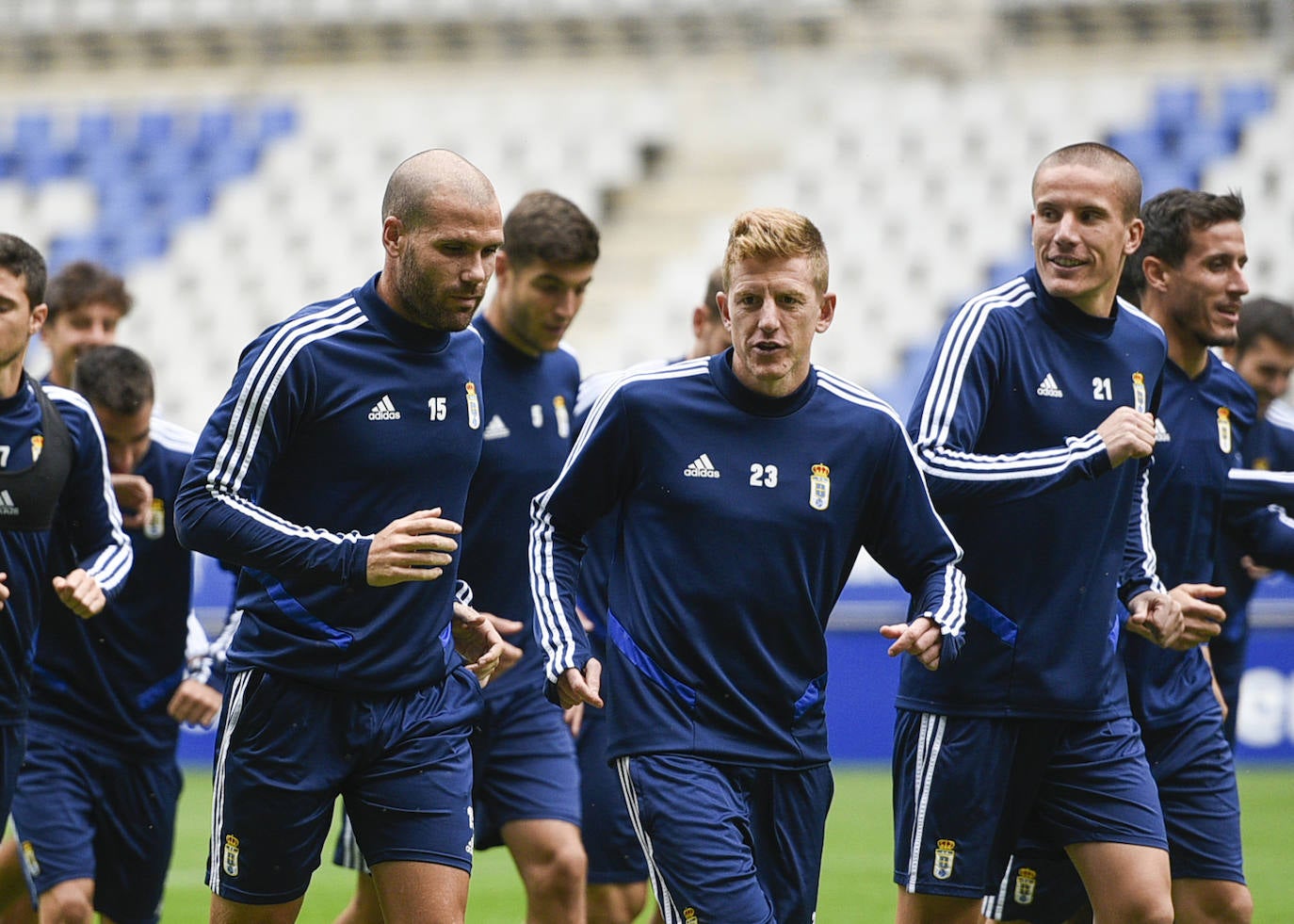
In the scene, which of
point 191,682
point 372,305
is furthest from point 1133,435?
point 191,682

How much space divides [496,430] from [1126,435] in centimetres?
225

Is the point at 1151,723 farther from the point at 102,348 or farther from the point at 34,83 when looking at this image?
the point at 34,83

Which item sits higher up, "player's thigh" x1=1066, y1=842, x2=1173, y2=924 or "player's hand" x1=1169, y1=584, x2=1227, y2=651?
"player's hand" x1=1169, y1=584, x2=1227, y2=651

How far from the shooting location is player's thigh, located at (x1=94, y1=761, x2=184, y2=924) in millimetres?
6508

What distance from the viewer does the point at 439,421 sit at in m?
5.00

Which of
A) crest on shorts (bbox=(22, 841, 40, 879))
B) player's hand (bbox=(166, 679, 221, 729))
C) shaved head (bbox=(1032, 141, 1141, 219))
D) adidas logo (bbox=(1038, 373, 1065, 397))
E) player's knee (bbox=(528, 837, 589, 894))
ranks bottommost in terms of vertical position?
crest on shorts (bbox=(22, 841, 40, 879))

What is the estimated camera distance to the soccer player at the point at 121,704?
6.45 m

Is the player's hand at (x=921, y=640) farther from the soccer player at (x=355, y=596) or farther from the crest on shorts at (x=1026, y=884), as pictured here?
the crest on shorts at (x=1026, y=884)

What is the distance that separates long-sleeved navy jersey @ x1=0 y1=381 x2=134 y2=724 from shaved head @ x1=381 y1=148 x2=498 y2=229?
140cm

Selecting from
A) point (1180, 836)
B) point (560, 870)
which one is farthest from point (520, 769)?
point (1180, 836)

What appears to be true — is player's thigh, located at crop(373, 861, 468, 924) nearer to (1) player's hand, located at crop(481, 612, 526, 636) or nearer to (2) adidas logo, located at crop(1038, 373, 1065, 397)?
(1) player's hand, located at crop(481, 612, 526, 636)

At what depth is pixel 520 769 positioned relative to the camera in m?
6.34

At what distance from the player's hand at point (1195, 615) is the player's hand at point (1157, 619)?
0.02 m

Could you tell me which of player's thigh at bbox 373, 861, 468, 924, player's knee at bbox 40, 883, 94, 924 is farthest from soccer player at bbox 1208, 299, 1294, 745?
player's knee at bbox 40, 883, 94, 924
